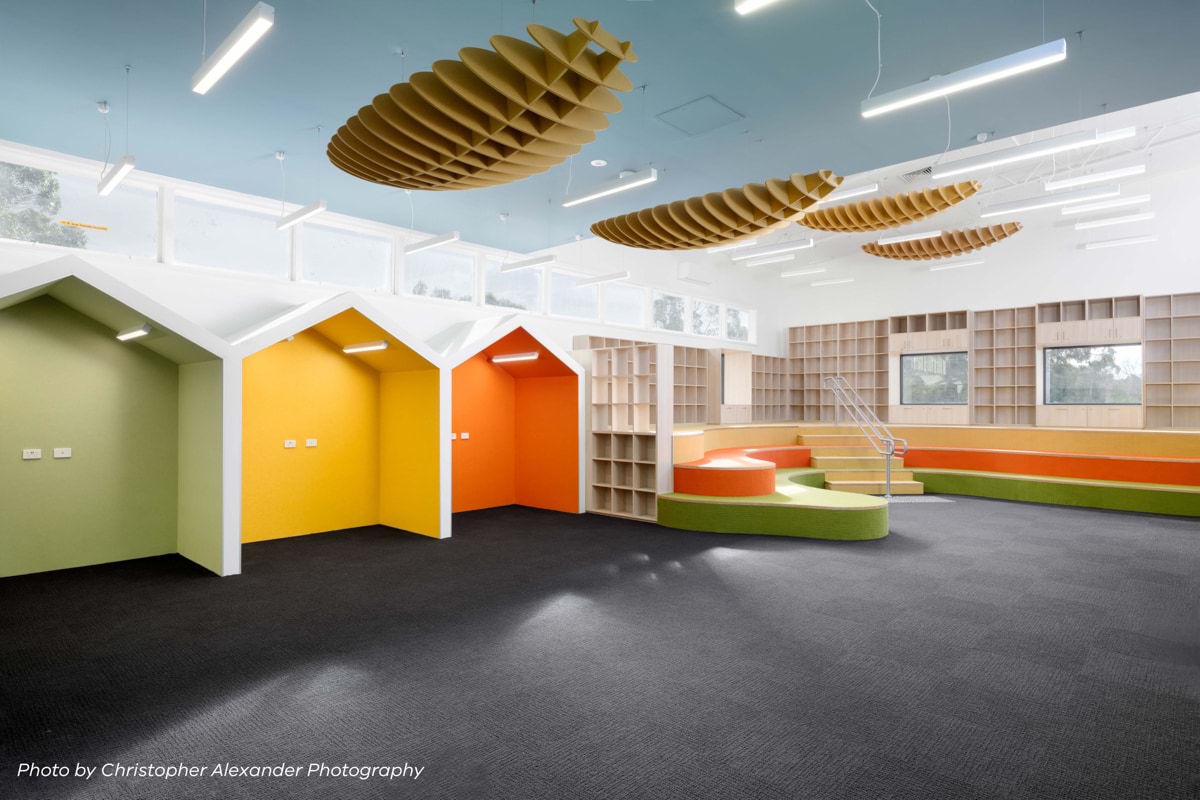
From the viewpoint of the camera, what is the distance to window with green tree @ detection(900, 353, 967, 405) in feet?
44.9

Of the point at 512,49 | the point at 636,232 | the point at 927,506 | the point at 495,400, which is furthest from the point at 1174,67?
the point at 495,400

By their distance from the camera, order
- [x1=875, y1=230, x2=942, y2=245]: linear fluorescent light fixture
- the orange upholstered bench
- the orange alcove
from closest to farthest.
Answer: the orange upholstered bench
[x1=875, y1=230, x2=942, y2=245]: linear fluorescent light fixture
the orange alcove

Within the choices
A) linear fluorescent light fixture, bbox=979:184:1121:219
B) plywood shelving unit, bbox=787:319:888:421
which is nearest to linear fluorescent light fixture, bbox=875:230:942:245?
linear fluorescent light fixture, bbox=979:184:1121:219

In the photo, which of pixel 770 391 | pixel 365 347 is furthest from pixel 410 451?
pixel 770 391

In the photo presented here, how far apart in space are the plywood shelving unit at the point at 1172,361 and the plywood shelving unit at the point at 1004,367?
1.78 meters

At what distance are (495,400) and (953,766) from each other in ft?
27.4

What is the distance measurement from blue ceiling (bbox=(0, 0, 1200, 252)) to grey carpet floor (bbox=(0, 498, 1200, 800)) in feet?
14.9

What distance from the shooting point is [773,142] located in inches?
266

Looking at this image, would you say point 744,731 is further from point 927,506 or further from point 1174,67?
point 927,506

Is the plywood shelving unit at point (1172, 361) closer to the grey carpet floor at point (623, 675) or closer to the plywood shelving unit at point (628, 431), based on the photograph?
the grey carpet floor at point (623, 675)

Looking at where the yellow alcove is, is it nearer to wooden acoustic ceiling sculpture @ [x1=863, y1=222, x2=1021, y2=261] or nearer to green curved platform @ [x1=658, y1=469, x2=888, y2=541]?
green curved platform @ [x1=658, y1=469, x2=888, y2=541]

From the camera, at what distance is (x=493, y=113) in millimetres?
3523

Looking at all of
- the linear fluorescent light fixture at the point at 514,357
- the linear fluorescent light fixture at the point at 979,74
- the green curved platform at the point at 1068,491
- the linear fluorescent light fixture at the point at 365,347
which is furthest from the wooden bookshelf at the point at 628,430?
the green curved platform at the point at 1068,491

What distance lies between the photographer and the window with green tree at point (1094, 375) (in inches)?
455
